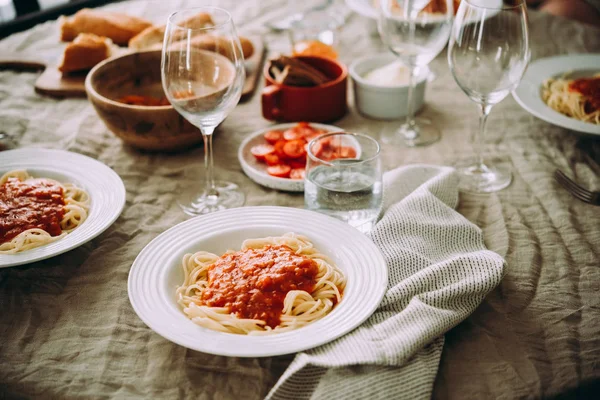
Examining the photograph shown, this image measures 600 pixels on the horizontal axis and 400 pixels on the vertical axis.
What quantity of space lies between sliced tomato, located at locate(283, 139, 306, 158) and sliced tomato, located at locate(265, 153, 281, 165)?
0.10 feet

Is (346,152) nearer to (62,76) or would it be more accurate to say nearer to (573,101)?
(573,101)

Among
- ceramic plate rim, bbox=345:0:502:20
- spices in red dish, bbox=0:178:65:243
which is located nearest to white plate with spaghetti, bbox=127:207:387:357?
spices in red dish, bbox=0:178:65:243

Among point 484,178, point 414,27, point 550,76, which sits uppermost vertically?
point 414,27

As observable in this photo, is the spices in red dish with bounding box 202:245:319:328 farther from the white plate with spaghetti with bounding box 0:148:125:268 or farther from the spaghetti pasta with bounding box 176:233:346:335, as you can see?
the white plate with spaghetti with bounding box 0:148:125:268

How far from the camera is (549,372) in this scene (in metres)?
1.11

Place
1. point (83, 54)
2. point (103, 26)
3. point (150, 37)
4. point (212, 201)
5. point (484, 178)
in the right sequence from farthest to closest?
point (103, 26), point (150, 37), point (83, 54), point (484, 178), point (212, 201)

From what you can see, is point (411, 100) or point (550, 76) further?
point (550, 76)

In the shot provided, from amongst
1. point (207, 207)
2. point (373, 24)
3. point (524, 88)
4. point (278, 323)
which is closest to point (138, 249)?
point (207, 207)

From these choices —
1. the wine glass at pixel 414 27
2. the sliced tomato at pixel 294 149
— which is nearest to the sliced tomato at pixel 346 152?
the sliced tomato at pixel 294 149

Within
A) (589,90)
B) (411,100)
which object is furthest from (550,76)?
(411,100)

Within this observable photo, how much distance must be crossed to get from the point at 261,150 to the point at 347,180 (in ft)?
1.55

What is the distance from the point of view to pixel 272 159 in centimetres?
172

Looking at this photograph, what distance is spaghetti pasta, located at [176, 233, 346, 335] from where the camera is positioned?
1149 mm

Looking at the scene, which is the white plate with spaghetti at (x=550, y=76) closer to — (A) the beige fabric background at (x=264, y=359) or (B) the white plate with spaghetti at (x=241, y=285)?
(A) the beige fabric background at (x=264, y=359)
